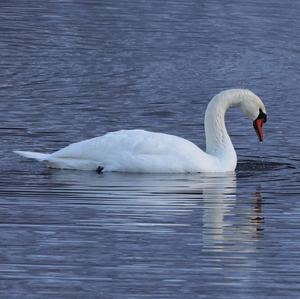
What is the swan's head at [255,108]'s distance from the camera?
646 inches

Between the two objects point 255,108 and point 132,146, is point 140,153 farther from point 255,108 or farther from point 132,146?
point 255,108

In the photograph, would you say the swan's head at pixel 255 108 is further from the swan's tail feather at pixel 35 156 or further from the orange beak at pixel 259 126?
the swan's tail feather at pixel 35 156

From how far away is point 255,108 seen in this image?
53.9 feet

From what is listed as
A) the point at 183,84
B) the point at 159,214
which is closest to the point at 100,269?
the point at 159,214

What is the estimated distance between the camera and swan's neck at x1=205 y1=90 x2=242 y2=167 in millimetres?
15969

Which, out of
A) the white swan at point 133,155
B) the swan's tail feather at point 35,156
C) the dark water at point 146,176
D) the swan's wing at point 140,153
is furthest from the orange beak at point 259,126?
the swan's tail feather at point 35,156

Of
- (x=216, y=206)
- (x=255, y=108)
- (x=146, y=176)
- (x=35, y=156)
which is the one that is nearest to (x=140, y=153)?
(x=146, y=176)

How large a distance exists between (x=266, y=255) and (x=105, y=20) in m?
18.9

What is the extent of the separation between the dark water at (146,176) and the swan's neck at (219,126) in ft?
0.96

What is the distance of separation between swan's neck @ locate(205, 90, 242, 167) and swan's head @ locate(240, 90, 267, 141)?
0.07 metres

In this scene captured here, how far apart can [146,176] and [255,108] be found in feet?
5.73

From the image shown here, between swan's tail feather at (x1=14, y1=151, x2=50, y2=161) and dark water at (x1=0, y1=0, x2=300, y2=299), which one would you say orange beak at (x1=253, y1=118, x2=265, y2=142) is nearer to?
dark water at (x1=0, y1=0, x2=300, y2=299)

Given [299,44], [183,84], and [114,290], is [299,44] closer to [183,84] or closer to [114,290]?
[183,84]

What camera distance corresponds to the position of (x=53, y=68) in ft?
78.2
